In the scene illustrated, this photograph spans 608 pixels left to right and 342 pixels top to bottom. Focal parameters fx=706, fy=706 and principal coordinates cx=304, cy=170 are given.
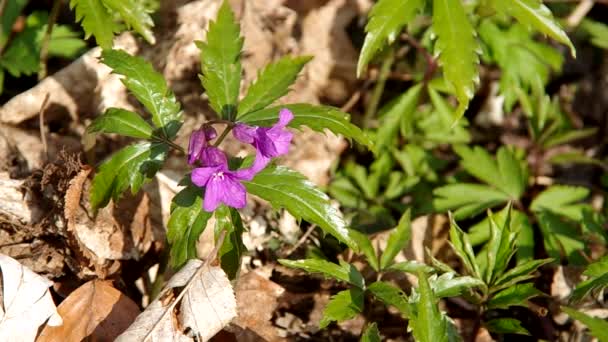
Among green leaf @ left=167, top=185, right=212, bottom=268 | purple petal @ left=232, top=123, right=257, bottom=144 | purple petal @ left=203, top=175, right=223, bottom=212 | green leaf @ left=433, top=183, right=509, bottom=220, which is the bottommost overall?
green leaf @ left=433, top=183, right=509, bottom=220

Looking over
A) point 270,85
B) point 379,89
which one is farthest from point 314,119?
point 379,89

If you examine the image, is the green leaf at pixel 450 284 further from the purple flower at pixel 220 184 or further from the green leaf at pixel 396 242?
the purple flower at pixel 220 184

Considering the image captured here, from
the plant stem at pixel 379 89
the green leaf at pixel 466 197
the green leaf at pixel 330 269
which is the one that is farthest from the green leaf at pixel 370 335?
the plant stem at pixel 379 89

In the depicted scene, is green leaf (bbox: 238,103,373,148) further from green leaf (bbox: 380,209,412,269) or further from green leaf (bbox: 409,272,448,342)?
green leaf (bbox: 409,272,448,342)

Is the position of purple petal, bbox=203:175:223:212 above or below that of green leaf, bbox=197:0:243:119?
below

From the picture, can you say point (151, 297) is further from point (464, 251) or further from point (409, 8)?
point (409, 8)

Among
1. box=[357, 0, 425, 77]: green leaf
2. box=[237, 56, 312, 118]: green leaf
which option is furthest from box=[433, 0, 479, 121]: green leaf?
box=[237, 56, 312, 118]: green leaf
